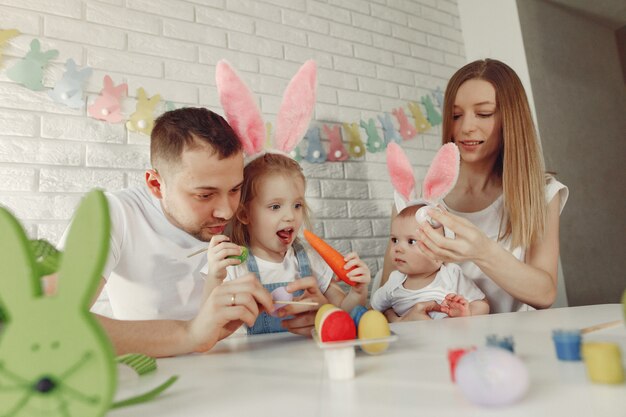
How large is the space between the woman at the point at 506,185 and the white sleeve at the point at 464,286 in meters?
0.06

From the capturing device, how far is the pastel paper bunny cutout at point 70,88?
1.58 m

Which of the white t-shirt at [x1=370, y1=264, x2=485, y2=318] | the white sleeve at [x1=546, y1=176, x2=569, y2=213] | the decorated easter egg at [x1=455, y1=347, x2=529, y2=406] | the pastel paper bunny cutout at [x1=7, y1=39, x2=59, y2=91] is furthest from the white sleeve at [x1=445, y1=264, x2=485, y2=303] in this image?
the pastel paper bunny cutout at [x1=7, y1=39, x2=59, y2=91]

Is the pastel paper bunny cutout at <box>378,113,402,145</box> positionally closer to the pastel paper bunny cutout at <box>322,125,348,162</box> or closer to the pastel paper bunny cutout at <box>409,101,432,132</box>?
the pastel paper bunny cutout at <box>409,101,432,132</box>

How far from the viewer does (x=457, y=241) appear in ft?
3.91

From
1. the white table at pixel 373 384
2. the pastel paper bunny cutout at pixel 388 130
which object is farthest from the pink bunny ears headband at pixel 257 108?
the pastel paper bunny cutout at pixel 388 130

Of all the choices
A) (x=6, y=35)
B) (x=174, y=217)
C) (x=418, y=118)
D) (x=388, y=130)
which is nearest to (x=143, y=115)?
(x=6, y=35)

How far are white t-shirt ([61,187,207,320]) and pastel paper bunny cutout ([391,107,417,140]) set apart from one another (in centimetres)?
141

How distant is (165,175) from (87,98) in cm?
64

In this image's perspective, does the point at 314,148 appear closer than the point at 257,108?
No

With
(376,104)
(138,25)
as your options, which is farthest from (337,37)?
(138,25)

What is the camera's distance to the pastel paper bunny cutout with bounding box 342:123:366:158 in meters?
2.22

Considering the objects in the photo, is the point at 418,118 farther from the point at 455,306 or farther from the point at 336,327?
the point at 336,327

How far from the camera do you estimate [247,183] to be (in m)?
1.41

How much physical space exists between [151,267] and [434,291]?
0.90 m
